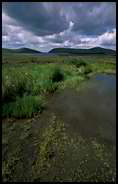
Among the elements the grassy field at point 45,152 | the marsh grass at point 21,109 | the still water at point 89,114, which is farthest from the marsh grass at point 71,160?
the marsh grass at point 21,109

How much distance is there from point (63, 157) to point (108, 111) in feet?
11.9

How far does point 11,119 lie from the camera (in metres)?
4.58

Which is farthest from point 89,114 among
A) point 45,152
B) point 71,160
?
point 45,152

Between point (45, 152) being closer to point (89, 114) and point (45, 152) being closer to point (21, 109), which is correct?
point (21, 109)

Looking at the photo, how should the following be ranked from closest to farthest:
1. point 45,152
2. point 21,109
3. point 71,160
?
point 71,160, point 45,152, point 21,109

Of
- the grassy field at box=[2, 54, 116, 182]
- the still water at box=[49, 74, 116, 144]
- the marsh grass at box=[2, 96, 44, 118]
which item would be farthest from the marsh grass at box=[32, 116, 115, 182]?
the marsh grass at box=[2, 96, 44, 118]

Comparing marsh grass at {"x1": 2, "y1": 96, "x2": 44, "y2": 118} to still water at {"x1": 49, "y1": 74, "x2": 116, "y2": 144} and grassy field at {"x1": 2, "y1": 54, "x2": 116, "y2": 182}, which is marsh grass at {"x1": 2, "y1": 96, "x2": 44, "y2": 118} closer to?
grassy field at {"x1": 2, "y1": 54, "x2": 116, "y2": 182}

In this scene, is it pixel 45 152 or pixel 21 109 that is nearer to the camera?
pixel 45 152

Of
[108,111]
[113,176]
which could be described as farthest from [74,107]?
[113,176]

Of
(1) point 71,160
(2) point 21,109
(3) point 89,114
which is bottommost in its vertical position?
(1) point 71,160

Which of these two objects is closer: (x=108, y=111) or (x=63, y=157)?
(x=63, y=157)

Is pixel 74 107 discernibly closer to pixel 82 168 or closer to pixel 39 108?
pixel 39 108

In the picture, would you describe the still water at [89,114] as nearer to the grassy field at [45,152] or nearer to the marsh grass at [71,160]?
the grassy field at [45,152]

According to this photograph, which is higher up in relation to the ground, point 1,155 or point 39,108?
point 39,108
